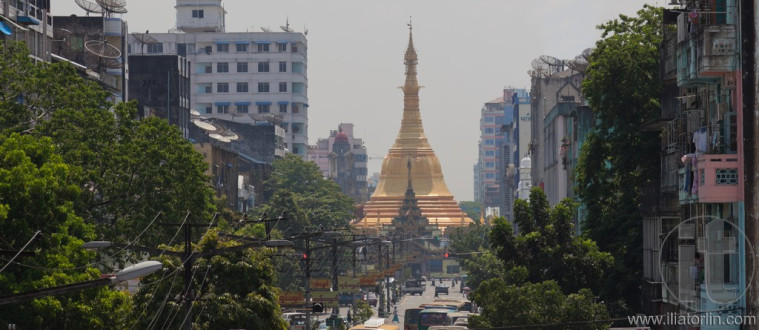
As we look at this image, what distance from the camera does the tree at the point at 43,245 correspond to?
5288 cm

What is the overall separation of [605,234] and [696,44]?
23.9 metres

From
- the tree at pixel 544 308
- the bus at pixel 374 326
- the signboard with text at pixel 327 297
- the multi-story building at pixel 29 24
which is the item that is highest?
the multi-story building at pixel 29 24

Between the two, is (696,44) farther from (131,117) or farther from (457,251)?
(457,251)

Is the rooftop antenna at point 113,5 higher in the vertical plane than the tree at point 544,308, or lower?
higher

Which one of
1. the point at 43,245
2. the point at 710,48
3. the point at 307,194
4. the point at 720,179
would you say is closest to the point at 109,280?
the point at 720,179

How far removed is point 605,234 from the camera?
72875 millimetres

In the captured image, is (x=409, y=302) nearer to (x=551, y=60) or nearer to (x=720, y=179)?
(x=551, y=60)

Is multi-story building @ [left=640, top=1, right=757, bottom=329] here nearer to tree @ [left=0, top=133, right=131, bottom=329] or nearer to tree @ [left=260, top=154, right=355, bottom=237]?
tree @ [left=0, top=133, right=131, bottom=329]

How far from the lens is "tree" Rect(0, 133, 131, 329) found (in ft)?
173

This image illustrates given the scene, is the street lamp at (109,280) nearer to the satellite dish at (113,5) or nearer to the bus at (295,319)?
the bus at (295,319)

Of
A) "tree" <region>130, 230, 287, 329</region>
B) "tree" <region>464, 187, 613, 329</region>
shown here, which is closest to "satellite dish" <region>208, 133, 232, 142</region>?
"tree" <region>464, 187, 613, 329</region>

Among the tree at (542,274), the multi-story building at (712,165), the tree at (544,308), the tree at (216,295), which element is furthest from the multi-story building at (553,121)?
the multi-story building at (712,165)

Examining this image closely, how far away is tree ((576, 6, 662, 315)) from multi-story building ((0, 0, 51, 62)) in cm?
2622

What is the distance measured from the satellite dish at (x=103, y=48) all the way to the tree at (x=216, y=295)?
43706 mm
